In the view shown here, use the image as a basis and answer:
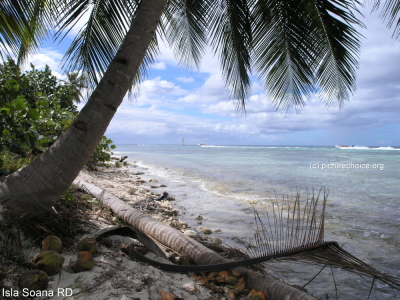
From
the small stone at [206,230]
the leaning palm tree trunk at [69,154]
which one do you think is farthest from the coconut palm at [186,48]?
the small stone at [206,230]

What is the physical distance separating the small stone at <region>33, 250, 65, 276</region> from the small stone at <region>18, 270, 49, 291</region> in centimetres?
15

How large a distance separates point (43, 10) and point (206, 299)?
151 inches

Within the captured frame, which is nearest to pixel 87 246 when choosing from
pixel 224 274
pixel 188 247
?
pixel 188 247

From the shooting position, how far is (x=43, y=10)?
3771mm

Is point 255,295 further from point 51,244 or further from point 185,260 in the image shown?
point 51,244

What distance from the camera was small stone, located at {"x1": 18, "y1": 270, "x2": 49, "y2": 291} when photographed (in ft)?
5.38

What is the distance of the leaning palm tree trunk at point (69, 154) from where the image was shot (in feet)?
7.70

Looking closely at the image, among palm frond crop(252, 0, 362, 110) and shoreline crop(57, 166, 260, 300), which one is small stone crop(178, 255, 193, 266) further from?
palm frond crop(252, 0, 362, 110)

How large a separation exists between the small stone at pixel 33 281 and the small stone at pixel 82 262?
0.26 m

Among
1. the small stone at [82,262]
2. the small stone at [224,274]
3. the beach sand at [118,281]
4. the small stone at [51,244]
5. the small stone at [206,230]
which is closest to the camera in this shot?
the beach sand at [118,281]

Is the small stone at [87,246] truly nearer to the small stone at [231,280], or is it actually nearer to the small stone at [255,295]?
the small stone at [231,280]

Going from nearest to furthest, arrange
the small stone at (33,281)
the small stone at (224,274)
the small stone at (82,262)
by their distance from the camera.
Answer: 1. the small stone at (33,281)
2. the small stone at (82,262)
3. the small stone at (224,274)

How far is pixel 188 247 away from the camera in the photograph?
106 inches

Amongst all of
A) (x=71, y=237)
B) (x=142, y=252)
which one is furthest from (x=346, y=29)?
(x=71, y=237)
